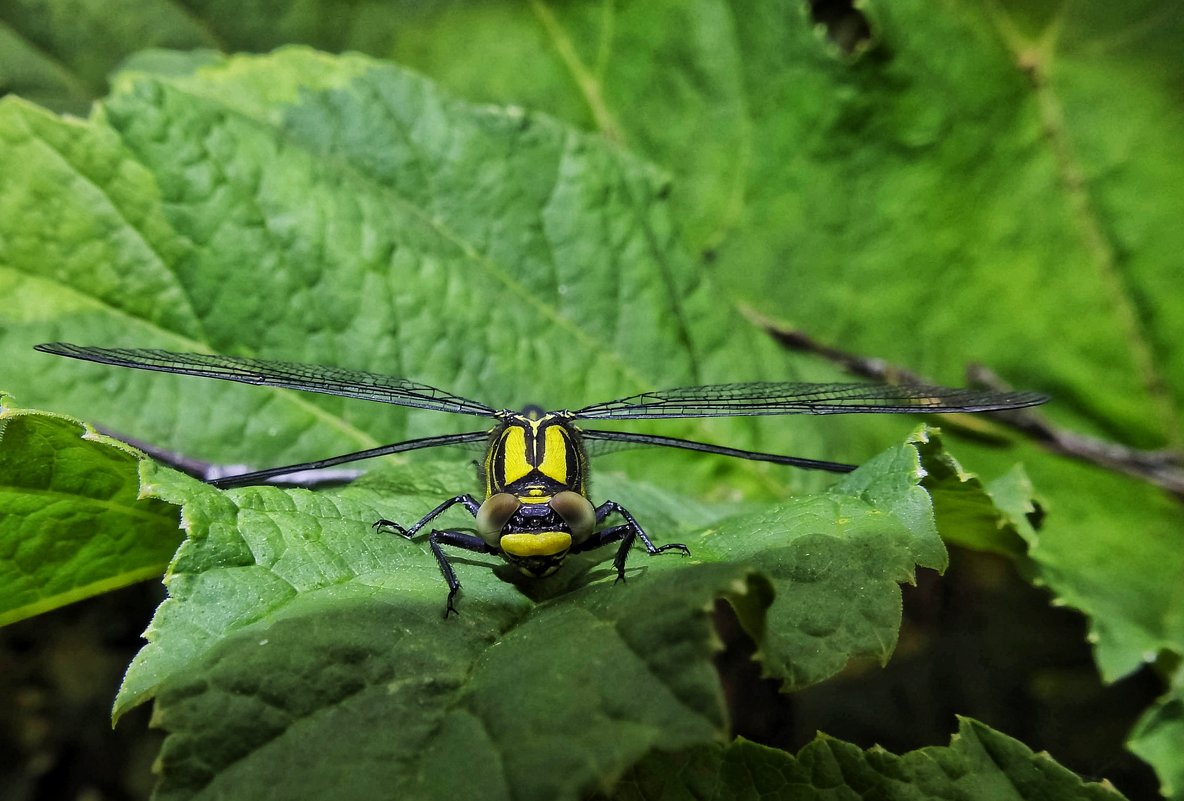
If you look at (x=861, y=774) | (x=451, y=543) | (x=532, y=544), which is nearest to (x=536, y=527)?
(x=532, y=544)

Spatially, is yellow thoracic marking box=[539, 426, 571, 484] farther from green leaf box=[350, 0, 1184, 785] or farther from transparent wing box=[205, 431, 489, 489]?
green leaf box=[350, 0, 1184, 785]

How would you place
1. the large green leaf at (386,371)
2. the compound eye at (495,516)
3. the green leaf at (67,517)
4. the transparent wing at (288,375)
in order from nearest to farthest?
the large green leaf at (386,371), the green leaf at (67,517), the compound eye at (495,516), the transparent wing at (288,375)

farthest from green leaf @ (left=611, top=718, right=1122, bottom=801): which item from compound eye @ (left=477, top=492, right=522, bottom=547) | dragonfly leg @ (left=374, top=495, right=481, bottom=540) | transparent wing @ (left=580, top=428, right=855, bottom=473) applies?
transparent wing @ (left=580, top=428, right=855, bottom=473)

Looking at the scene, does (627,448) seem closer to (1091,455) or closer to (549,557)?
(549,557)

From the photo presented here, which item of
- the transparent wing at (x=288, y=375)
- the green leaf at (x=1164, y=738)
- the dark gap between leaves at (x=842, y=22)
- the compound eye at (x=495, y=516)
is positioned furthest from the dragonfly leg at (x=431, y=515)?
the dark gap between leaves at (x=842, y=22)

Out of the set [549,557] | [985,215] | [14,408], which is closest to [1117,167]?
[985,215]

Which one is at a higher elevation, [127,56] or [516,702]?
[127,56]

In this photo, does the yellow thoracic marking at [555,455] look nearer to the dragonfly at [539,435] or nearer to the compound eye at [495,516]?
the dragonfly at [539,435]
